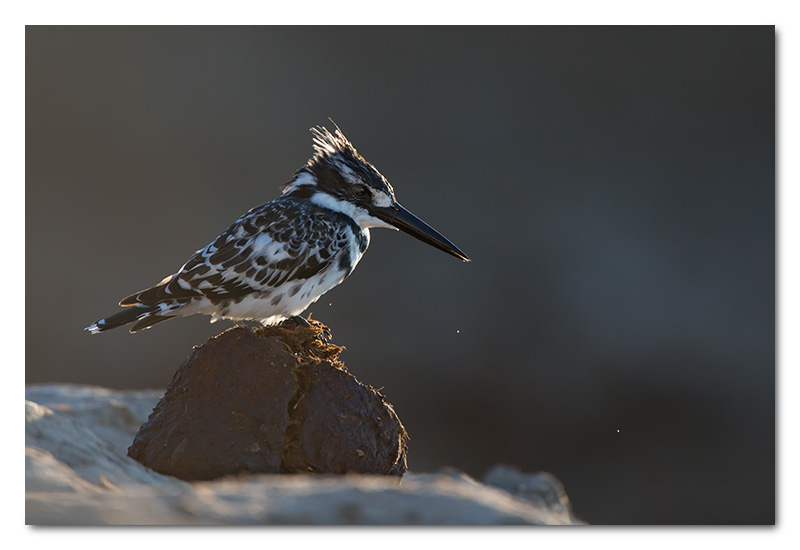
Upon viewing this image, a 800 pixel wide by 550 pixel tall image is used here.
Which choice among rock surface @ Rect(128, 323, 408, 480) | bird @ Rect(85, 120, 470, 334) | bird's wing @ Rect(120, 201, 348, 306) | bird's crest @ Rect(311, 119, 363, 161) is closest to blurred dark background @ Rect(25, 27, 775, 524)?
bird's crest @ Rect(311, 119, 363, 161)

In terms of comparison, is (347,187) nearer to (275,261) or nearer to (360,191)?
(360,191)

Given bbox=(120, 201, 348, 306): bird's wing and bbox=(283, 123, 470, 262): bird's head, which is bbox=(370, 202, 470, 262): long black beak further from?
bbox=(120, 201, 348, 306): bird's wing

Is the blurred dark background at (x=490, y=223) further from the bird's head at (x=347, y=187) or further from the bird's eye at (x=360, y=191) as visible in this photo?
the bird's eye at (x=360, y=191)

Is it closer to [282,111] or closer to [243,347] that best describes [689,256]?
[282,111]

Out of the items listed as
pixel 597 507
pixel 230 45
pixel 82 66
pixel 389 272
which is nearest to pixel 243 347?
pixel 82 66

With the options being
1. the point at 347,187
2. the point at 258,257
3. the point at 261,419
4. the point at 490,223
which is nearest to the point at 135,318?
the point at 258,257
